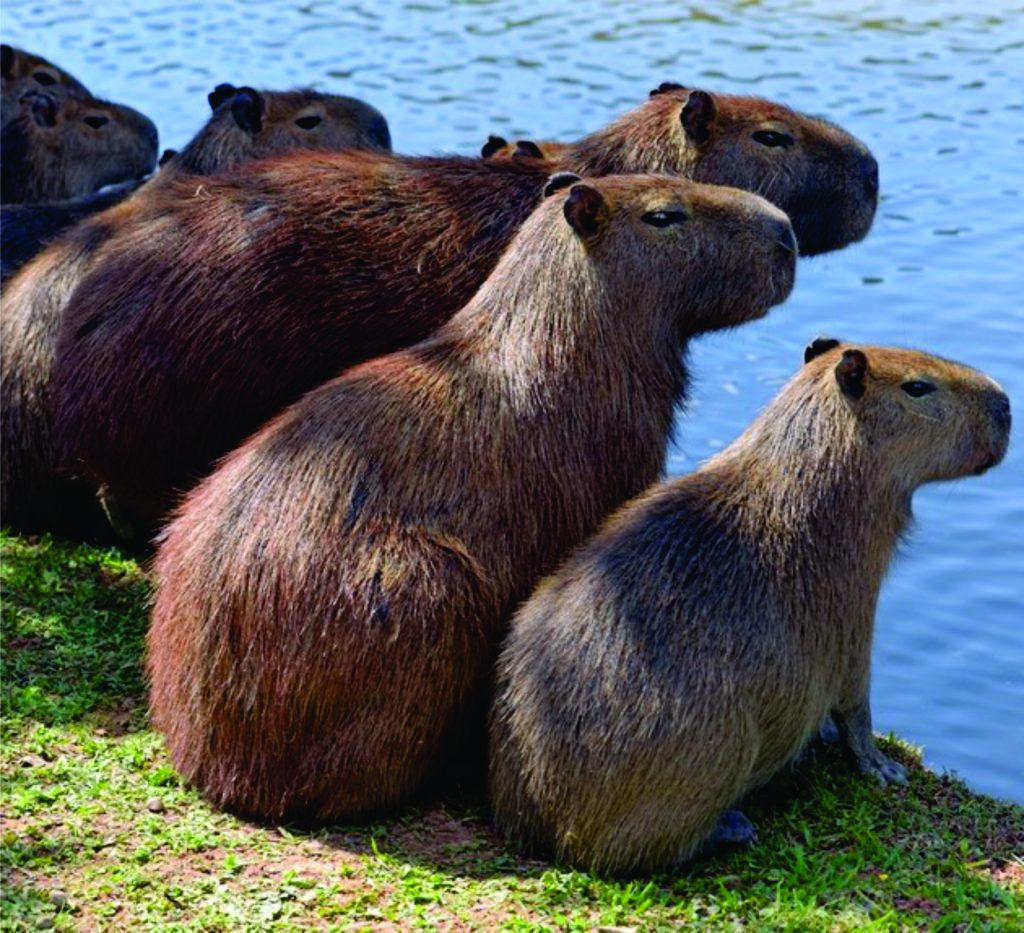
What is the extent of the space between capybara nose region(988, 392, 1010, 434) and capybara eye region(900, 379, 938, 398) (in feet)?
0.65

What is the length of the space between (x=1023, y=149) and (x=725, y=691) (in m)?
8.28

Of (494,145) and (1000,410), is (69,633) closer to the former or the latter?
(494,145)

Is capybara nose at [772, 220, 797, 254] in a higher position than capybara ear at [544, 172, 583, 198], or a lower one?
lower

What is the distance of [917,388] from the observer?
5.82 metres

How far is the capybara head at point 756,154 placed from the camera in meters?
7.20

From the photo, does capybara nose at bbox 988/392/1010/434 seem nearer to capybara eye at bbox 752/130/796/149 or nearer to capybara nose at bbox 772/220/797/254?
capybara nose at bbox 772/220/797/254

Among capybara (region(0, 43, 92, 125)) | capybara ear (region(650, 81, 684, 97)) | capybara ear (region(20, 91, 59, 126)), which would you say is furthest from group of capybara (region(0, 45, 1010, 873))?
capybara (region(0, 43, 92, 125))

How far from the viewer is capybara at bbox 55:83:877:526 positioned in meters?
6.68

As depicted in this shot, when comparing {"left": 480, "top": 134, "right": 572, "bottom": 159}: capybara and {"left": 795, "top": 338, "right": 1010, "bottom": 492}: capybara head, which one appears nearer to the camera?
{"left": 795, "top": 338, "right": 1010, "bottom": 492}: capybara head

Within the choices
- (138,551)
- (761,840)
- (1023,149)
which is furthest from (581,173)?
(1023,149)

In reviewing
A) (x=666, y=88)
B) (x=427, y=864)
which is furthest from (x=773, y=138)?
(x=427, y=864)

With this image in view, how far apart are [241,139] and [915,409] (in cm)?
378

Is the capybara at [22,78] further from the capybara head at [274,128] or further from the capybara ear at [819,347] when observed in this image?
the capybara ear at [819,347]

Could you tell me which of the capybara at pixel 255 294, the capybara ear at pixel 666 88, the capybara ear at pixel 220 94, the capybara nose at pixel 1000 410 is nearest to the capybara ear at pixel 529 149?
the capybara ear at pixel 666 88
